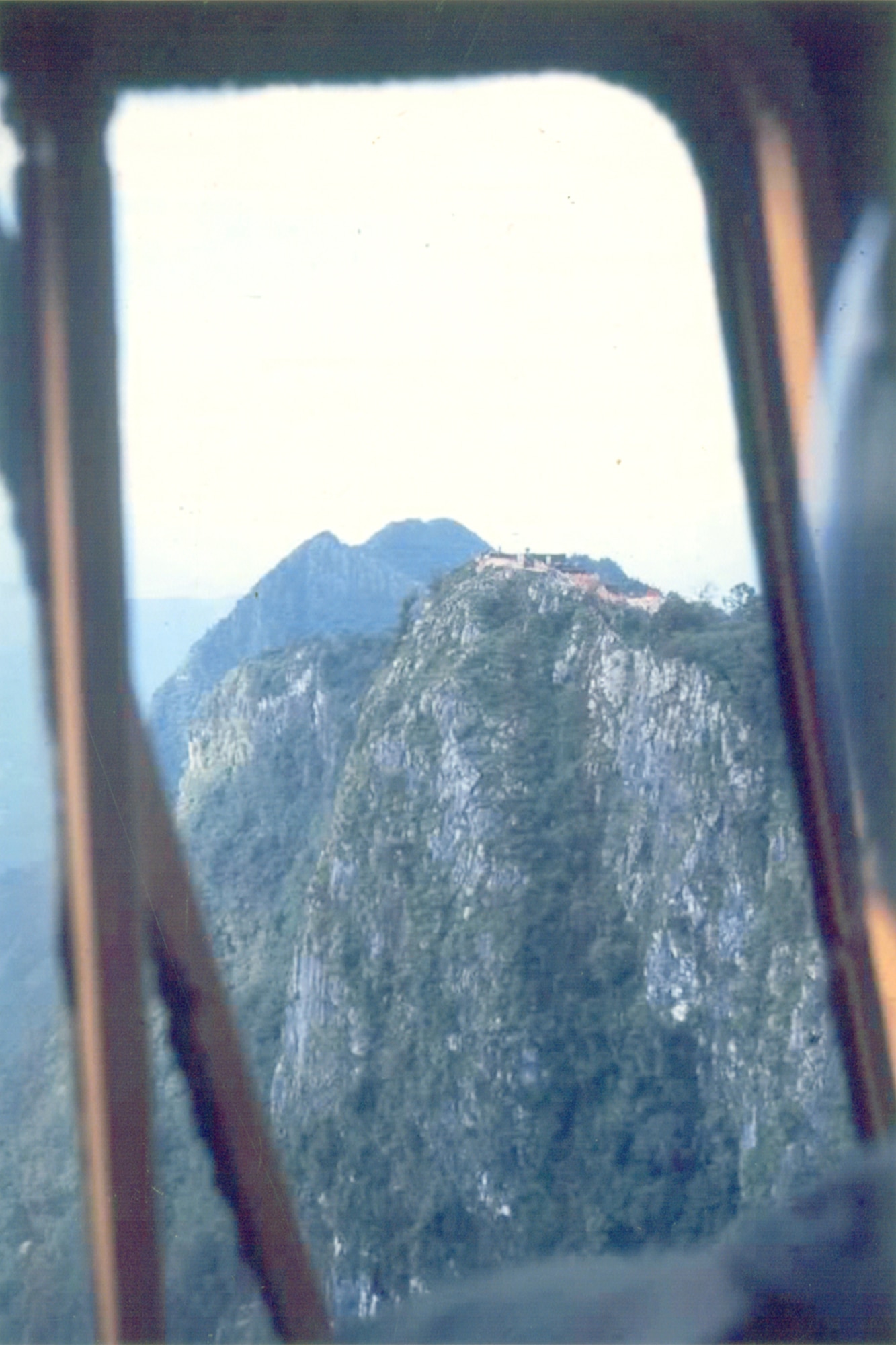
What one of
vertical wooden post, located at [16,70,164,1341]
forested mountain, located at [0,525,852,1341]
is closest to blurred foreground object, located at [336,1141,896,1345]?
forested mountain, located at [0,525,852,1341]

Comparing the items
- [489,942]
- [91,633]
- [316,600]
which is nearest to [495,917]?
[489,942]

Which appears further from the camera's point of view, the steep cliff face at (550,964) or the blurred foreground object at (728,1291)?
the steep cliff face at (550,964)

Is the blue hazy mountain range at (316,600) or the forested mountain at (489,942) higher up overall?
the blue hazy mountain range at (316,600)

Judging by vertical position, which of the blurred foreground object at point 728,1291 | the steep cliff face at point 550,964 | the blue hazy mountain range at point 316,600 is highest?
the blue hazy mountain range at point 316,600

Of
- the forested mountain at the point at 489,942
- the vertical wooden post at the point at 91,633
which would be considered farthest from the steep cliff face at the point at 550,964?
the vertical wooden post at the point at 91,633

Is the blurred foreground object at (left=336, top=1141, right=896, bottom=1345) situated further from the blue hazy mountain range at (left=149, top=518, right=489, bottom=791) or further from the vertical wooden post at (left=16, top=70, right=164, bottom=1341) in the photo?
the blue hazy mountain range at (left=149, top=518, right=489, bottom=791)

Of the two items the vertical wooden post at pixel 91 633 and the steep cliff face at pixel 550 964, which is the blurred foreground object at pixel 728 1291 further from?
the vertical wooden post at pixel 91 633

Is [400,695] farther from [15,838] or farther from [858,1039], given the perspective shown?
[858,1039]
